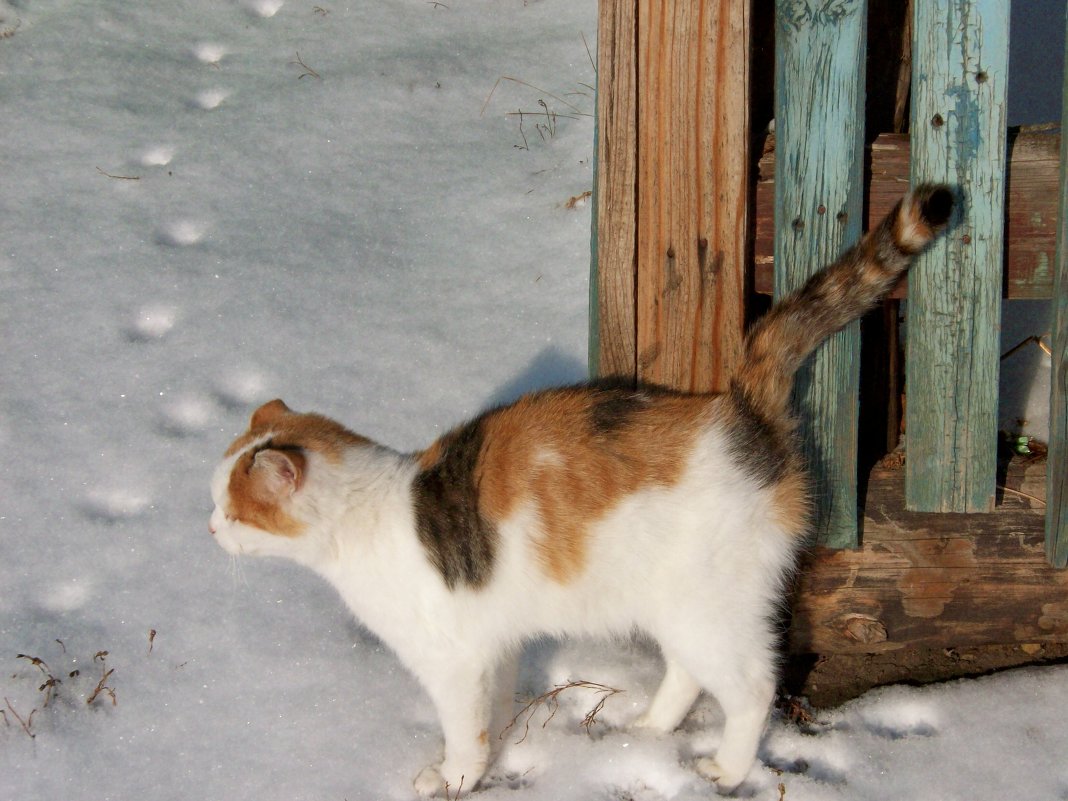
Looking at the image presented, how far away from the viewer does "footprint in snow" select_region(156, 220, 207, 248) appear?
387 centimetres

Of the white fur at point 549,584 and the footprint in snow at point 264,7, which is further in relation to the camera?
the footprint in snow at point 264,7

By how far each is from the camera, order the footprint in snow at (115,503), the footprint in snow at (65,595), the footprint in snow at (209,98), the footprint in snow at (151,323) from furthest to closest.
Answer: the footprint in snow at (209,98) < the footprint in snow at (151,323) < the footprint in snow at (115,503) < the footprint in snow at (65,595)

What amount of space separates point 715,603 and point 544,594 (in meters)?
0.48

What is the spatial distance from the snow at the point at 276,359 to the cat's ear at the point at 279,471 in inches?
30.3

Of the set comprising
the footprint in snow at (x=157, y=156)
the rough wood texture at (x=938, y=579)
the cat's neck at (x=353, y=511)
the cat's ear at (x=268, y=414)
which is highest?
the footprint in snow at (x=157, y=156)

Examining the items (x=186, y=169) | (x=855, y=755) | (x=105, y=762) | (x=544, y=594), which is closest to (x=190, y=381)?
(x=186, y=169)

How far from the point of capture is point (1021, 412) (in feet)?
11.0

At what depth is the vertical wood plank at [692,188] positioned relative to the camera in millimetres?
2484

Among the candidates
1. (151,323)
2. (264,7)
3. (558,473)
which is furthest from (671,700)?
(264,7)

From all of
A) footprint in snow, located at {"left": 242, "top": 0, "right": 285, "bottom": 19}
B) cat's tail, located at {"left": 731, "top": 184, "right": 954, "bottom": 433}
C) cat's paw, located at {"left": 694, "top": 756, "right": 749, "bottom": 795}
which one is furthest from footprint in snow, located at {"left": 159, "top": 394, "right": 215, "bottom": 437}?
footprint in snow, located at {"left": 242, "top": 0, "right": 285, "bottom": 19}

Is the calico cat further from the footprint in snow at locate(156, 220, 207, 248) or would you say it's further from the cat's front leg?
the footprint in snow at locate(156, 220, 207, 248)

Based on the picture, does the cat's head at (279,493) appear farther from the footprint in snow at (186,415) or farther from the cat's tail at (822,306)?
the cat's tail at (822,306)

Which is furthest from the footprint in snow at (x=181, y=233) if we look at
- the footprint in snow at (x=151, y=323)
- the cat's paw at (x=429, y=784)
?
the cat's paw at (x=429, y=784)

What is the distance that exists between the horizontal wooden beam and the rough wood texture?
643mm
